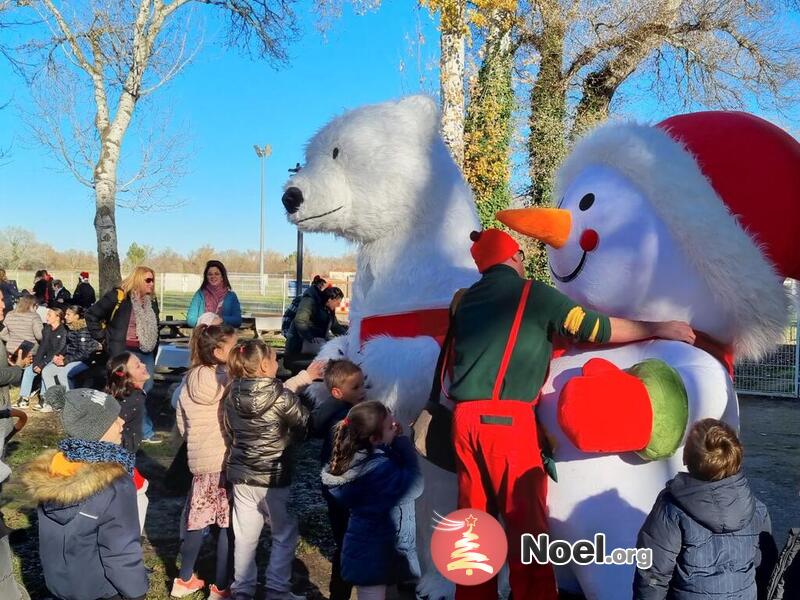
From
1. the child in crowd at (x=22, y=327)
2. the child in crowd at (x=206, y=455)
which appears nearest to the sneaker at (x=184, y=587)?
the child in crowd at (x=206, y=455)

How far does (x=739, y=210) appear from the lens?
2.40 meters

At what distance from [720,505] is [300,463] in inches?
167

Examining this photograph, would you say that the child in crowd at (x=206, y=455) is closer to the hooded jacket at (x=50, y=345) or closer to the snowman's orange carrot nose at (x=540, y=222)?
the snowman's orange carrot nose at (x=540, y=222)

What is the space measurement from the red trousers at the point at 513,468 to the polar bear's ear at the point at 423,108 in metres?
1.53

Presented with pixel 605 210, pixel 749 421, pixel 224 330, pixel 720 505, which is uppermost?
pixel 605 210

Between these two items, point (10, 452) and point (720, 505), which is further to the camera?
point (10, 452)

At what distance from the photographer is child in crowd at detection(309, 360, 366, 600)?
2.93m

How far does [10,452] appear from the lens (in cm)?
574

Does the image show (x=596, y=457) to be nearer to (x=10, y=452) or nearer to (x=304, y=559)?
(x=304, y=559)

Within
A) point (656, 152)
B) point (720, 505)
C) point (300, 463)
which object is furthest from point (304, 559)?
point (656, 152)

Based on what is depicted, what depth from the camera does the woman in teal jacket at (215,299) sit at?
18.4ft

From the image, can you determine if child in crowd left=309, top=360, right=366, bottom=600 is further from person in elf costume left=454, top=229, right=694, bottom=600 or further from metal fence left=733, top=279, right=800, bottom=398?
metal fence left=733, top=279, right=800, bottom=398

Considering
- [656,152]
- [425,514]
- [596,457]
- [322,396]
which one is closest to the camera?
[596,457]

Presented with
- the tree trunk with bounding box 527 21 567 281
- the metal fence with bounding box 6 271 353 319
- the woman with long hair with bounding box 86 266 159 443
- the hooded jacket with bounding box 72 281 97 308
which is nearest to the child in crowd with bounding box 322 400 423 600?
the woman with long hair with bounding box 86 266 159 443
